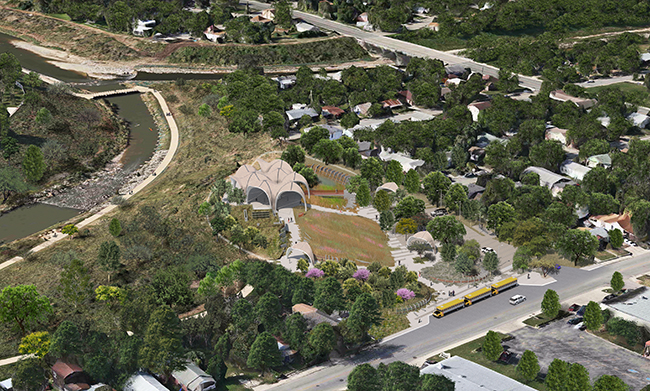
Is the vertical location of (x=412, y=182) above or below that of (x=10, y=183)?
above

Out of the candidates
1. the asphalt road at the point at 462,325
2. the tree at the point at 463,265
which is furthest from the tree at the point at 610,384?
the tree at the point at 463,265

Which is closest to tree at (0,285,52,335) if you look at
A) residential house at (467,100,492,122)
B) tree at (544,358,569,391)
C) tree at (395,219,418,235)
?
tree at (395,219,418,235)

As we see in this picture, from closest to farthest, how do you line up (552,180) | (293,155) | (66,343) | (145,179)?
(66,343), (552,180), (293,155), (145,179)

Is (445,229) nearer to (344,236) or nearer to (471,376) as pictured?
(344,236)

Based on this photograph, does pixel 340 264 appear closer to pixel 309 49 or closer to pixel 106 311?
pixel 106 311

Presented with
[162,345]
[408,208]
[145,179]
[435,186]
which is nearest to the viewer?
[162,345]

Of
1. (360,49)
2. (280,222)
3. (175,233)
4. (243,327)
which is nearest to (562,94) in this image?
(360,49)

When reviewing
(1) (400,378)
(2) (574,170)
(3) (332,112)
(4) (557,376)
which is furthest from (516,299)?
(3) (332,112)
